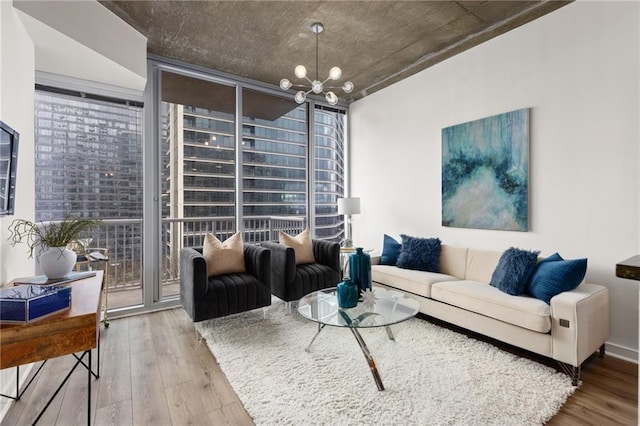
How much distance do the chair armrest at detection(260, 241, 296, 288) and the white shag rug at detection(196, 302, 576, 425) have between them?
19.8 inches

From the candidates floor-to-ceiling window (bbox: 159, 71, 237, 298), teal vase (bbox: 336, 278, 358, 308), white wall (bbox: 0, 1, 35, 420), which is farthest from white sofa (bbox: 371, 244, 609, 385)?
white wall (bbox: 0, 1, 35, 420)

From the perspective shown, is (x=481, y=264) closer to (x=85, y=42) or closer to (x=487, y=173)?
(x=487, y=173)

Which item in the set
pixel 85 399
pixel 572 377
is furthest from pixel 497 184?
pixel 85 399

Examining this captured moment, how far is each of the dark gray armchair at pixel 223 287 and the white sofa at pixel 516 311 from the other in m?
1.42

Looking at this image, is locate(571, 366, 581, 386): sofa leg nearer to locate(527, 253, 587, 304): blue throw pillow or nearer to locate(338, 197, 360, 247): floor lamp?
locate(527, 253, 587, 304): blue throw pillow

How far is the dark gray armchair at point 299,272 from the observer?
3232mm

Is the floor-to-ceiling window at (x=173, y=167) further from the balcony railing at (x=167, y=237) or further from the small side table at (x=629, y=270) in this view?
the small side table at (x=629, y=270)

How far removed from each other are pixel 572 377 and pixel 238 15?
12.5 feet

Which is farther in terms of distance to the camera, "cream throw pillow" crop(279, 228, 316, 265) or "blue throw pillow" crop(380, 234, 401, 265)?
"blue throw pillow" crop(380, 234, 401, 265)

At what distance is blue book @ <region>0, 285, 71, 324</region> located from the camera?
138cm

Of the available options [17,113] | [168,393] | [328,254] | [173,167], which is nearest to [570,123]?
[328,254]

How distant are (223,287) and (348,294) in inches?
47.0

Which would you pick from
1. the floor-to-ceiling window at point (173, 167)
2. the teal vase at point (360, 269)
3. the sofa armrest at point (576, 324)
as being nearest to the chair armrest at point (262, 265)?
the teal vase at point (360, 269)

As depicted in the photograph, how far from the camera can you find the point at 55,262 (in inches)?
78.3
